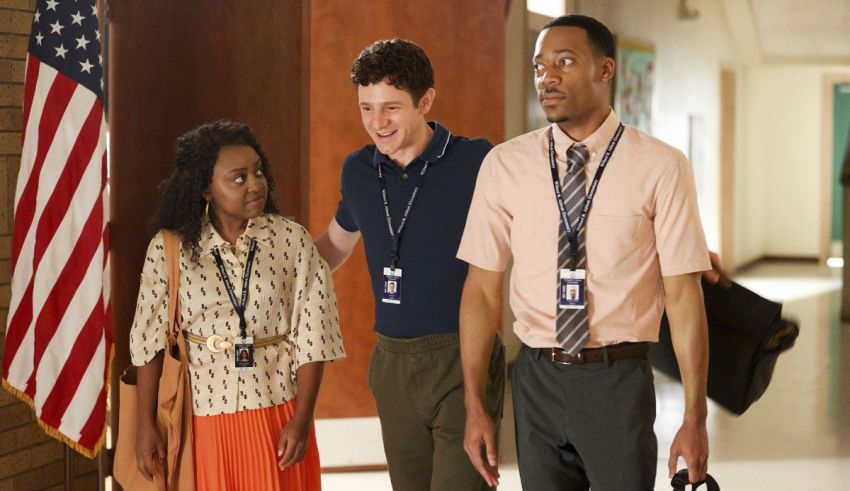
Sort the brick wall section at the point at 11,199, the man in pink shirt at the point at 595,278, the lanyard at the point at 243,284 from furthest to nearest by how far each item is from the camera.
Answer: the brick wall section at the point at 11,199 → the lanyard at the point at 243,284 → the man in pink shirt at the point at 595,278

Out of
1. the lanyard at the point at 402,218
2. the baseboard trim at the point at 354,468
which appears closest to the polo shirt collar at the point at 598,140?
the lanyard at the point at 402,218

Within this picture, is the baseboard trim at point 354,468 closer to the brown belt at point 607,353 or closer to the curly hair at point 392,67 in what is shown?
the curly hair at point 392,67

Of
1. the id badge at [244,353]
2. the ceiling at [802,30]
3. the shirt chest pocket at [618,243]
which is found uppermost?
the ceiling at [802,30]

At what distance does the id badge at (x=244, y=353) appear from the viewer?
2855mm

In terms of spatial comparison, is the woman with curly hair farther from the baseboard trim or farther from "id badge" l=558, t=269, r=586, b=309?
the baseboard trim

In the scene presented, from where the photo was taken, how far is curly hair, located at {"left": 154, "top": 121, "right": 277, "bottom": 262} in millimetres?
2885

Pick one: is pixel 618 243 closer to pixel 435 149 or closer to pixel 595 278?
pixel 595 278

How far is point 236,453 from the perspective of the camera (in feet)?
9.53

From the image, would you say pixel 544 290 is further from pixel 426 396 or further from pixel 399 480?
pixel 399 480

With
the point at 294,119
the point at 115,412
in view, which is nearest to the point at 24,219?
the point at 115,412

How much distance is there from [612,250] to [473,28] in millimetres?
2922

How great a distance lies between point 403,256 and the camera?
302 centimetres

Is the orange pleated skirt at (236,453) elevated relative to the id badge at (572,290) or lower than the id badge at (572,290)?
lower

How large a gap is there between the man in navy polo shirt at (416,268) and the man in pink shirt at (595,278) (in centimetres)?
36
